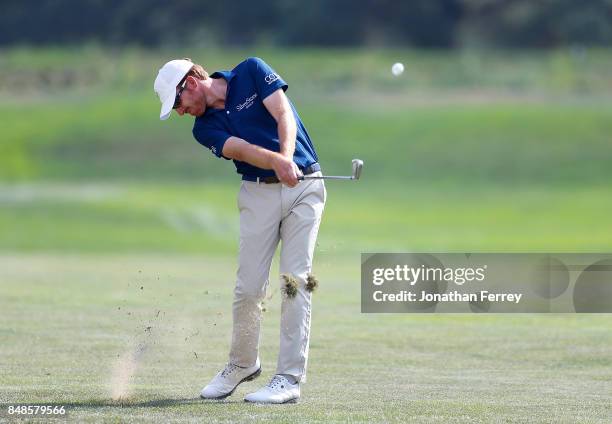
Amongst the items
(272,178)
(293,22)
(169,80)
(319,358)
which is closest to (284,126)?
(272,178)

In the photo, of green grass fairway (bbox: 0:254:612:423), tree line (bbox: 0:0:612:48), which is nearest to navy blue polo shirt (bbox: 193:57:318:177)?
green grass fairway (bbox: 0:254:612:423)

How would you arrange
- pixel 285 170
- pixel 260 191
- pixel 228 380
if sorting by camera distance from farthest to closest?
pixel 228 380, pixel 260 191, pixel 285 170

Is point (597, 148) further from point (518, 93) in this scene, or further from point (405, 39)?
point (405, 39)

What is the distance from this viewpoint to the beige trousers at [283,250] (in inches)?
310

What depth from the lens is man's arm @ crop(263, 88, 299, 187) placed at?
7.55 metres

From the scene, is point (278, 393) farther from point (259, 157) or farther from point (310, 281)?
point (259, 157)

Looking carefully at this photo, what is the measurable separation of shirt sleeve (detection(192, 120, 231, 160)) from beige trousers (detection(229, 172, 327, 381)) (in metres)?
0.31

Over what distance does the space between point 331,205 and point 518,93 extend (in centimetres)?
1609

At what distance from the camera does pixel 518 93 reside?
50.2 meters

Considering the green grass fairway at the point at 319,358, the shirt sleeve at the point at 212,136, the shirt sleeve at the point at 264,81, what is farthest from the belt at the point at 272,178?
the green grass fairway at the point at 319,358

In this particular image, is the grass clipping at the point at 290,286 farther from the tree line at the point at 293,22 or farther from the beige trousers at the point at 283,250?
the tree line at the point at 293,22

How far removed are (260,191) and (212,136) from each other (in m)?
0.41

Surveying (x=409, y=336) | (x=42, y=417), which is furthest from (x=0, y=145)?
(x=42, y=417)

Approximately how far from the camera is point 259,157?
24.9 feet
